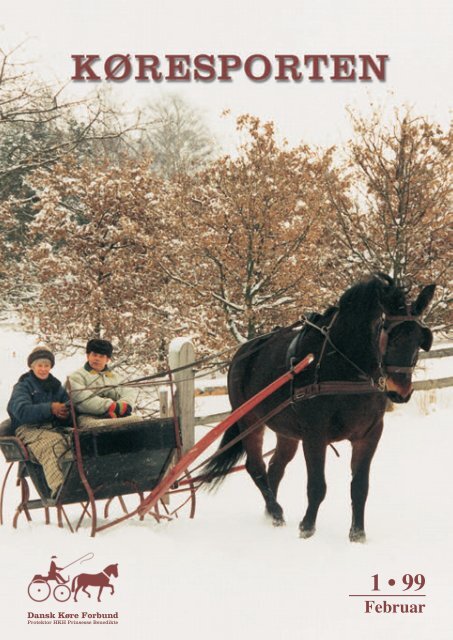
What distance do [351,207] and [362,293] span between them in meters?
6.66

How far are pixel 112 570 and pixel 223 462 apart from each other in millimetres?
1962

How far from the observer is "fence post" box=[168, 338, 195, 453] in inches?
285

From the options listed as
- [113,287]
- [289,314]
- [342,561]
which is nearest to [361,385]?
[342,561]

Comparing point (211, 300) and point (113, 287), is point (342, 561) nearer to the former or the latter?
point (211, 300)

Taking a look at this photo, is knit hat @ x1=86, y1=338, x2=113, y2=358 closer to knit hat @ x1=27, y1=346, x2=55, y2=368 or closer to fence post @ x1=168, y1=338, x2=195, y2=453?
knit hat @ x1=27, y1=346, x2=55, y2=368

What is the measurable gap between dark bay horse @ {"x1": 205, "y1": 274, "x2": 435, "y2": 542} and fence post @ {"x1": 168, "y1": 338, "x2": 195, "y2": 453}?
170cm

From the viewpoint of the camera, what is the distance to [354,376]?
16.7 ft

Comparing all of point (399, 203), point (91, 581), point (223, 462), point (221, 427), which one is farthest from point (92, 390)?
point (399, 203)

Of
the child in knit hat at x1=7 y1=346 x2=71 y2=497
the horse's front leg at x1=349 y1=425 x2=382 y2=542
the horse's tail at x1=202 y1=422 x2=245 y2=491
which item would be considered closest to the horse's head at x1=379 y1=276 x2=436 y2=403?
the horse's front leg at x1=349 y1=425 x2=382 y2=542

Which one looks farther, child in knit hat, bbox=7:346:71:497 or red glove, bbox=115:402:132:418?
red glove, bbox=115:402:132:418

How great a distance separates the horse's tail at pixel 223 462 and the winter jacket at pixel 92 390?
103 cm

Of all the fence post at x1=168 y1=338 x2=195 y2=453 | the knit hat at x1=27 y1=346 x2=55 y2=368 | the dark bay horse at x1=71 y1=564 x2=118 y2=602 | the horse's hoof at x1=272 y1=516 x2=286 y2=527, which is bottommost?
the horse's hoof at x1=272 y1=516 x2=286 y2=527

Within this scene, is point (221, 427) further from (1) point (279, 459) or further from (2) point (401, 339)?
(2) point (401, 339)

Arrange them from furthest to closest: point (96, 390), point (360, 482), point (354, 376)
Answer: point (96, 390)
point (360, 482)
point (354, 376)
